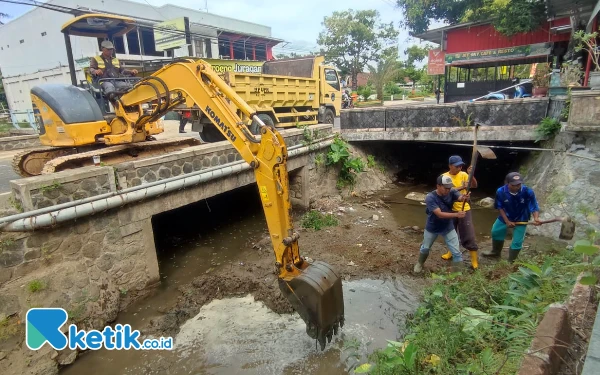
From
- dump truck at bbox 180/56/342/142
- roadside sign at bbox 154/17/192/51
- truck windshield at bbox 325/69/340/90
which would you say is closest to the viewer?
dump truck at bbox 180/56/342/142

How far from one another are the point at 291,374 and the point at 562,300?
9.11 feet

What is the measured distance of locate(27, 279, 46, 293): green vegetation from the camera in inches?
166

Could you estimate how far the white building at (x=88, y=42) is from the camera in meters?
19.2

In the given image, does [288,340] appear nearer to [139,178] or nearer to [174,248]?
[139,178]

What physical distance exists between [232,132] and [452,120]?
23.2ft

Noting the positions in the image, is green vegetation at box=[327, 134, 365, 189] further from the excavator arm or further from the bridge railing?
the excavator arm

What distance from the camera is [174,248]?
23.8 ft

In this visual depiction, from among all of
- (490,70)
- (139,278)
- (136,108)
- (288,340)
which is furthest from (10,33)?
(490,70)

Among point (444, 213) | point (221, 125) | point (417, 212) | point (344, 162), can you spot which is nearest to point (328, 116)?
point (344, 162)

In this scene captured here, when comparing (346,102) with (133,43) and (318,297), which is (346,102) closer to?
(133,43)

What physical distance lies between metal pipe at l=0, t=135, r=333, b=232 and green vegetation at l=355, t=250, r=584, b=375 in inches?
A: 154

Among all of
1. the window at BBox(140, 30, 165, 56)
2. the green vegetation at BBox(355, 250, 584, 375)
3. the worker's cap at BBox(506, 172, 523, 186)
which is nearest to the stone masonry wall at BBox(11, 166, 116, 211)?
the green vegetation at BBox(355, 250, 584, 375)

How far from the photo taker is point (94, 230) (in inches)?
193

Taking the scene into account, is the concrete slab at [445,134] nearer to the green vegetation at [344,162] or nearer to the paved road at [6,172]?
the green vegetation at [344,162]
